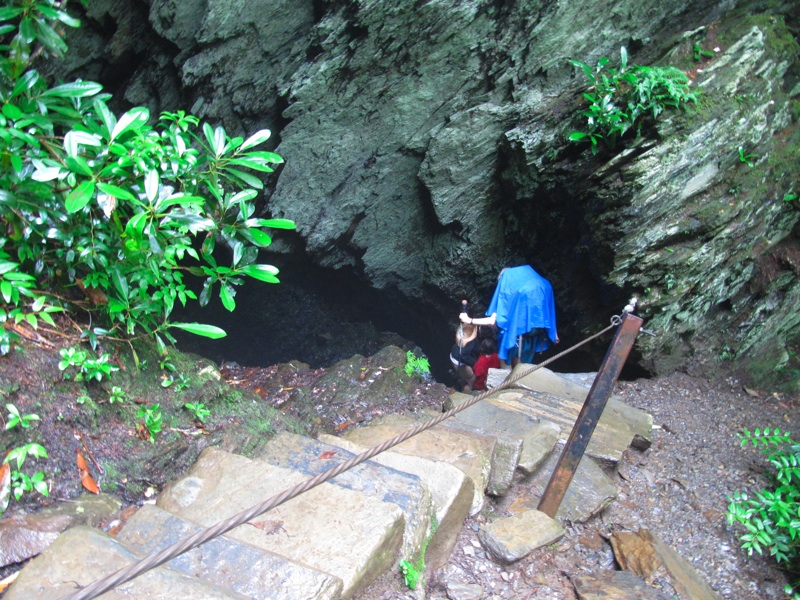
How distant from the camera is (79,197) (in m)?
2.42

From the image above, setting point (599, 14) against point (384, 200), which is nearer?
point (599, 14)

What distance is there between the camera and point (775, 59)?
5.23 metres

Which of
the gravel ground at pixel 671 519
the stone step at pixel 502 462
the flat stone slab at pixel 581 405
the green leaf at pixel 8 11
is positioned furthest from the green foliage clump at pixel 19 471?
the flat stone slab at pixel 581 405

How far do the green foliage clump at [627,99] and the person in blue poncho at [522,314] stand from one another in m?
1.50

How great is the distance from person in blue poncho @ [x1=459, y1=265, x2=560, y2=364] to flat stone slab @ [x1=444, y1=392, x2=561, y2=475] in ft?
5.56

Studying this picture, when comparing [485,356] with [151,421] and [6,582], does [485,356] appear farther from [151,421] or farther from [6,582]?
[6,582]

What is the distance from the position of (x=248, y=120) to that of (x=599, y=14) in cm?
424

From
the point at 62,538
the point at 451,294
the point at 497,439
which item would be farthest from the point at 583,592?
the point at 451,294

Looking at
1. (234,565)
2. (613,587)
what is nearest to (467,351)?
(613,587)

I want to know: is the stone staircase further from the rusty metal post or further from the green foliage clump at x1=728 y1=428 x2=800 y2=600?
the green foliage clump at x1=728 y1=428 x2=800 y2=600

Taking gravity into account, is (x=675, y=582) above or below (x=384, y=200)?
below

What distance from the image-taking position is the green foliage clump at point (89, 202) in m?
2.54

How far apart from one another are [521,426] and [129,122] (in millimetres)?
A: 3054

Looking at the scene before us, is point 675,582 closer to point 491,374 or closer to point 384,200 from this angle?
point 491,374
